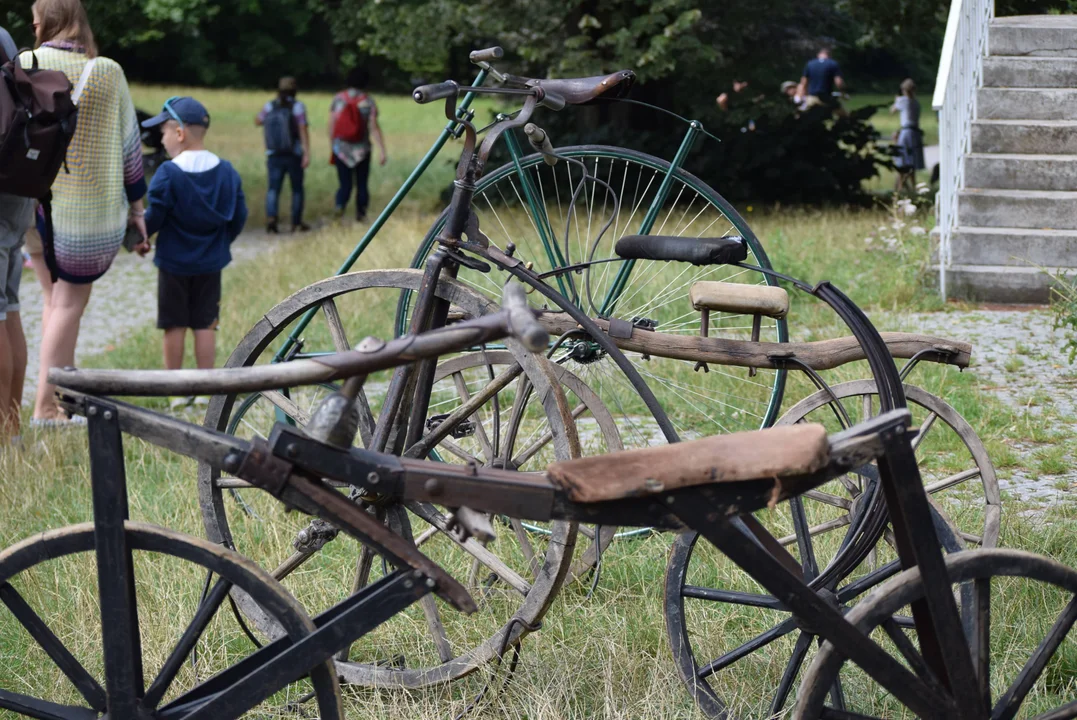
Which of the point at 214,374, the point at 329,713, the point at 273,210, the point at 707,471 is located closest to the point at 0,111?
the point at 214,374

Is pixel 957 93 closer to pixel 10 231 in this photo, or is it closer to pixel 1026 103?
pixel 1026 103

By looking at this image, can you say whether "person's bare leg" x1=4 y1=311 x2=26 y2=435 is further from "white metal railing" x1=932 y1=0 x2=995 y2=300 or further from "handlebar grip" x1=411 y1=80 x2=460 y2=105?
"white metal railing" x1=932 y1=0 x2=995 y2=300

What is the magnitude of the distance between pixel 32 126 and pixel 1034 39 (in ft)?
22.1

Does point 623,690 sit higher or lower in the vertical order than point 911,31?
lower

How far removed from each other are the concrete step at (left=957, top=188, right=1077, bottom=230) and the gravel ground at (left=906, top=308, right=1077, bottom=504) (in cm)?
72

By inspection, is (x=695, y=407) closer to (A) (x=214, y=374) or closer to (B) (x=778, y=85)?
(A) (x=214, y=374)

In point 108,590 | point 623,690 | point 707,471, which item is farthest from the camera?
point 623,690

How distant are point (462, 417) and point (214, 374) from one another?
1028mm

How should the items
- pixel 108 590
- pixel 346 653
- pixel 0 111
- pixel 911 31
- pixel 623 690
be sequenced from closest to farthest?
1. pixel 108 590
2. pixel 623 690
3. pixel 346 653
4. pixel 0 111
5. pixel 911 31

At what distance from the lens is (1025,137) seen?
7555mm

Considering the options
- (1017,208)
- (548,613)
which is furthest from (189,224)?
(1017,208)

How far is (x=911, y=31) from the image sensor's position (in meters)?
13.4

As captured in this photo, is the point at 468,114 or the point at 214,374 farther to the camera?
the point at 468,114

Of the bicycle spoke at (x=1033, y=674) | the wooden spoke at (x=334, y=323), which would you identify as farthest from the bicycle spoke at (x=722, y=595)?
the wooden spoke at (x=334, y=323)
